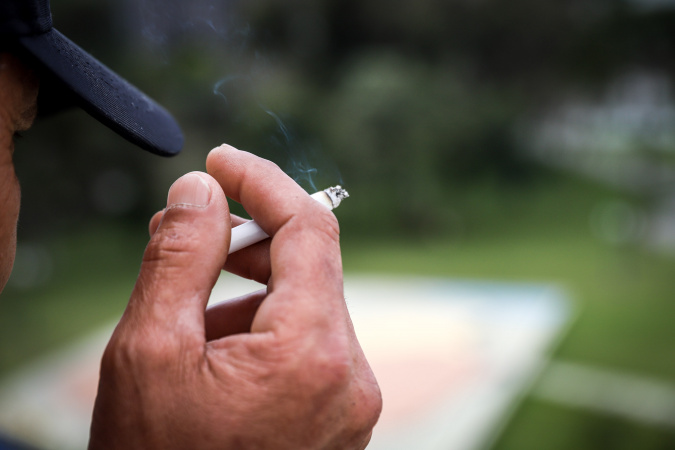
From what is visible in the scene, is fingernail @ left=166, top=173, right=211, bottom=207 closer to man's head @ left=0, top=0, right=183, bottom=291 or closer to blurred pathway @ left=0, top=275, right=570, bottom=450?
man's head @ left=0, top=0, right=183, bottom=291

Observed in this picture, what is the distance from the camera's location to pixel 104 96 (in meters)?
0.96

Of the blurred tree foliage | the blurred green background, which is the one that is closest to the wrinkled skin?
the blurred green background

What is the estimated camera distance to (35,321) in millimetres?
5996

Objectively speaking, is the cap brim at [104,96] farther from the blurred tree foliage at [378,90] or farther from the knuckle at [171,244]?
the blurred tree foliage at [378,90]

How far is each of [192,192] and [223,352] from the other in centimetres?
26

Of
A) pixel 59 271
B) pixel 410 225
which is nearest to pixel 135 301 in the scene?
pixel 59 271

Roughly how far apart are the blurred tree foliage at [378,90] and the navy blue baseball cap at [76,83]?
3940 millimetres

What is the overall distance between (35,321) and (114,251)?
252 cm

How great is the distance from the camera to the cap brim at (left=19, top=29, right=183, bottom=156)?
0.85m

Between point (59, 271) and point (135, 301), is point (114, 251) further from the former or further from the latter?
point (135, 301)

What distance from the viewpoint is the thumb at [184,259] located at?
0.85 meters

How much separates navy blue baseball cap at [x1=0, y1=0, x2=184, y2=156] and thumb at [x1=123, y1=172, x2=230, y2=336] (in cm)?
16

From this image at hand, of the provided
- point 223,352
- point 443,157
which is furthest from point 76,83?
point 443,157

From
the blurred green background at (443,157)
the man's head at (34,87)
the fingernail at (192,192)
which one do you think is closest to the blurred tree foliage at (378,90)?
the blurred green background at (443,157)
